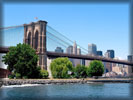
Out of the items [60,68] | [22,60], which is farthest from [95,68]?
[22,60]

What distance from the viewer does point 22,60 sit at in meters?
65.9

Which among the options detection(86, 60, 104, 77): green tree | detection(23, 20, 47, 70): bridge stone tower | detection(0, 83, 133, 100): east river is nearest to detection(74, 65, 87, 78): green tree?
detection(86, 60, 104, 77): green tree

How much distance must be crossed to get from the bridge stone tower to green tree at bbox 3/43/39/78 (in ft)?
64.5

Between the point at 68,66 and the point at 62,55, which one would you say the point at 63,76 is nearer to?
the point at 68,66

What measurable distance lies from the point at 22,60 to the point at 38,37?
27.4 metres

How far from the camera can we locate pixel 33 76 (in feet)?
226

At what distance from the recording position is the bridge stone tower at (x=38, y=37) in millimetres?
88500

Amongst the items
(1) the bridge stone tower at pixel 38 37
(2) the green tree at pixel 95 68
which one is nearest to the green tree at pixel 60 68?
(1) the bridge stone tower at pixel 38 37

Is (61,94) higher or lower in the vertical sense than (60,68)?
lower

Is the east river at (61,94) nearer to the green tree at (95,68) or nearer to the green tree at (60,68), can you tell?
the green tree at (60,68)

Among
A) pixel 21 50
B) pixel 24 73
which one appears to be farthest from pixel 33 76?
pixel 21 50

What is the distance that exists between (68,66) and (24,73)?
12884 millimetres

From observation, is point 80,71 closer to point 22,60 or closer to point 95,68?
point 95,68

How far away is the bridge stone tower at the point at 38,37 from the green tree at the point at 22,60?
19.7m
